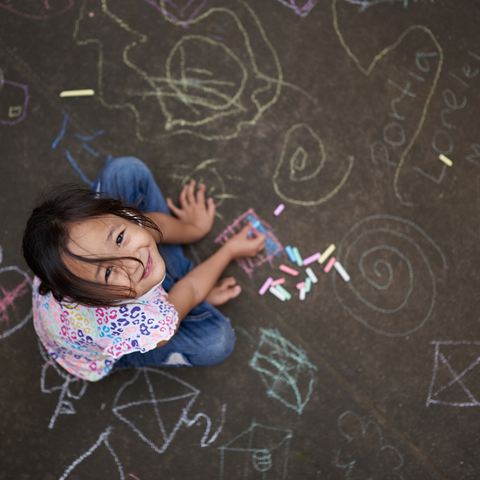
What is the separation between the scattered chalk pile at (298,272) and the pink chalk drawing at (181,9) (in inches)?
38.6

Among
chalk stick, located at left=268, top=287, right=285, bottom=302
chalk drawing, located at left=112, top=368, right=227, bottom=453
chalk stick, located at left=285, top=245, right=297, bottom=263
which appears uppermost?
chalk stick, located at left=285, top=245, right=297, bottom=263

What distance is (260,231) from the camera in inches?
70.6

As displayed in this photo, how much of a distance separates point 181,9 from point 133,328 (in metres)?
1.48

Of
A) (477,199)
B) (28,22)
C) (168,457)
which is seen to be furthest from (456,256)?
(28,22)

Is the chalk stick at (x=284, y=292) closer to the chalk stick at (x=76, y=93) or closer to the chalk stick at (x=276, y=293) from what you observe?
the chalk stick at (x=276, y=293)

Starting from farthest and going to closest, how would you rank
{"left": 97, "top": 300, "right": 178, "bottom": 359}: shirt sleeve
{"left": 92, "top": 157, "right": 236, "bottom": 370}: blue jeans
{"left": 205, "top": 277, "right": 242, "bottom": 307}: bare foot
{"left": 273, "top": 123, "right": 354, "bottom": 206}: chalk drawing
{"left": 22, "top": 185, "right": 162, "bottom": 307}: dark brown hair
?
{"left": 273, "top": 123, "right": 354, "bottom": 206}: chalk drawing
{"left": 205, "top": 277, "right": 242, "bottom": 307}: bare foot
{"left": 92, "top": 157, "right": 236, "bottom": 370}: blue jeans
{"left": 97, "top": 300, "right": 178, "bottom": 359}: shirt sleeve
{"left": 22, "top": 185, "right": 162, "bottom": 307}: dark brown hair

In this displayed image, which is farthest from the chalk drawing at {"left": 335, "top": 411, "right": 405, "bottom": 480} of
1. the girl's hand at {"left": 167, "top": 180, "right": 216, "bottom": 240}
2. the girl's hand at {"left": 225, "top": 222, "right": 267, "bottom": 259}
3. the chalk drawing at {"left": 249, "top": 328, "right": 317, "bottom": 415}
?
the girl's hand at {"left": 167, "top": 180, "right": 216, "bottom": 240}

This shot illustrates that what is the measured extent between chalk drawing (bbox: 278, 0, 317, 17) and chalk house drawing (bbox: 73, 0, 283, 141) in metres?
0.17

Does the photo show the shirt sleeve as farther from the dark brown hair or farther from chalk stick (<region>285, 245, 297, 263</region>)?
chalk stick (<region>285, 245, 297, 263</region>)

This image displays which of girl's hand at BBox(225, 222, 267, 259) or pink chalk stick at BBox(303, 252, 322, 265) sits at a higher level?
girl's hand at BBox(225, 222, 267, 259)

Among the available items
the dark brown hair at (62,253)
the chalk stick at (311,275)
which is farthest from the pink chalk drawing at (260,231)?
the dark brown hair at (62,253)

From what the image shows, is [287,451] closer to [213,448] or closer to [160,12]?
[213,448]

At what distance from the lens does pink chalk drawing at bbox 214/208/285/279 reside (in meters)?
1.79

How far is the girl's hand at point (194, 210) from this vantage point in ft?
5.71
